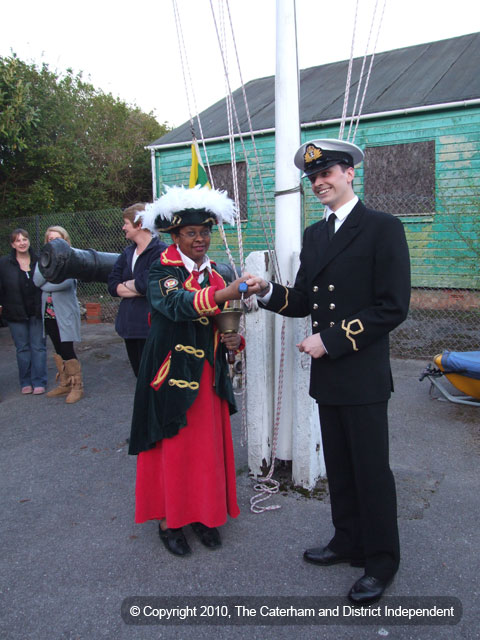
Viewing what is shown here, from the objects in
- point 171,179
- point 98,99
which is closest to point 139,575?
Answer: point 171,179

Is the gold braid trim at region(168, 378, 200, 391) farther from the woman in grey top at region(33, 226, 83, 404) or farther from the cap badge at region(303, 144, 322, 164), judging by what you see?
the woman in grey top at region(33, 226, 83, 404)

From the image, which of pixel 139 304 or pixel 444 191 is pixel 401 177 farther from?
pixel 139 304

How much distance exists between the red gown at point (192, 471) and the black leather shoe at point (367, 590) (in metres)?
0.82

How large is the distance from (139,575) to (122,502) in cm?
90

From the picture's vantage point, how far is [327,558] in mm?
2785

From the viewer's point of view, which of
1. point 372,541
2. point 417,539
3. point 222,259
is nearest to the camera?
point 372,541

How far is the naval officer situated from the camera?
7.57ft

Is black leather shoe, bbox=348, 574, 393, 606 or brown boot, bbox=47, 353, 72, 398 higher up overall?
brown boot, bbox=47, 353, 72, 398

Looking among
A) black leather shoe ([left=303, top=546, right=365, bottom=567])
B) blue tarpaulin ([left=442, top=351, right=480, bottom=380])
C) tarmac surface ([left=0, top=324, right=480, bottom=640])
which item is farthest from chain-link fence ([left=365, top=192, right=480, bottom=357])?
black leather shoe ([left=303, top=546, right=365, bottom=567])

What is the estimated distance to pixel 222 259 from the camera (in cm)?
1207

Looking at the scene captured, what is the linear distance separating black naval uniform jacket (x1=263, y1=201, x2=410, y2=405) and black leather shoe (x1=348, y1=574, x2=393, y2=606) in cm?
87

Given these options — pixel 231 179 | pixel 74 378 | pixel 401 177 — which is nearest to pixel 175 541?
pixel 74 378

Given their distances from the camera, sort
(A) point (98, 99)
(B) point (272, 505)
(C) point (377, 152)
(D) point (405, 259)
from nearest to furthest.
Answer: (D) point (405, 259), (B) point (272, 505), (C) point (377, 152), (A) point (98, 99)

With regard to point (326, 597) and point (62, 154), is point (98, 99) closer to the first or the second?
point (62, 154)
